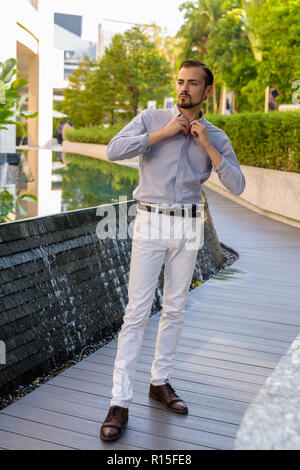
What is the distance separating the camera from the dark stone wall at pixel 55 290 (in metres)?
4.24

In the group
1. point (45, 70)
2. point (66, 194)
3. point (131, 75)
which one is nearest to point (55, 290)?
point (66, 194)

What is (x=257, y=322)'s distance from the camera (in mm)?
5992

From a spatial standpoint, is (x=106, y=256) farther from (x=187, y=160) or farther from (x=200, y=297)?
(x=187, y=160)

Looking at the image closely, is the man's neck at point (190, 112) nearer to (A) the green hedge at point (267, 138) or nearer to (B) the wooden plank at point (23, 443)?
(B) the wooden plank at point (23, 443)

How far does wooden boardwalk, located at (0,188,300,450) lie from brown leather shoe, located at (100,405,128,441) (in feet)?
0.14

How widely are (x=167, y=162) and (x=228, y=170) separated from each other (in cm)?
36

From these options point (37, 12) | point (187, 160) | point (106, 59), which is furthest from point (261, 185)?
point (106, 59)

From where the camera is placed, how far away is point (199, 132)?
3443mm

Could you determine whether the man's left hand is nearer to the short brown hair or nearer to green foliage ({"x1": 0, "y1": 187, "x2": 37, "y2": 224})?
the short brown hair

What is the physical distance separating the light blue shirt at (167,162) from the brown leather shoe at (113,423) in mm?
A: 1229

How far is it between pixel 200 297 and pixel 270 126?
821 centimetres

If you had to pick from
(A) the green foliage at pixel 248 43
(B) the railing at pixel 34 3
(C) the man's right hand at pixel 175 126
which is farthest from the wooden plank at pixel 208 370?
(B) the railing at pixel 34 3
